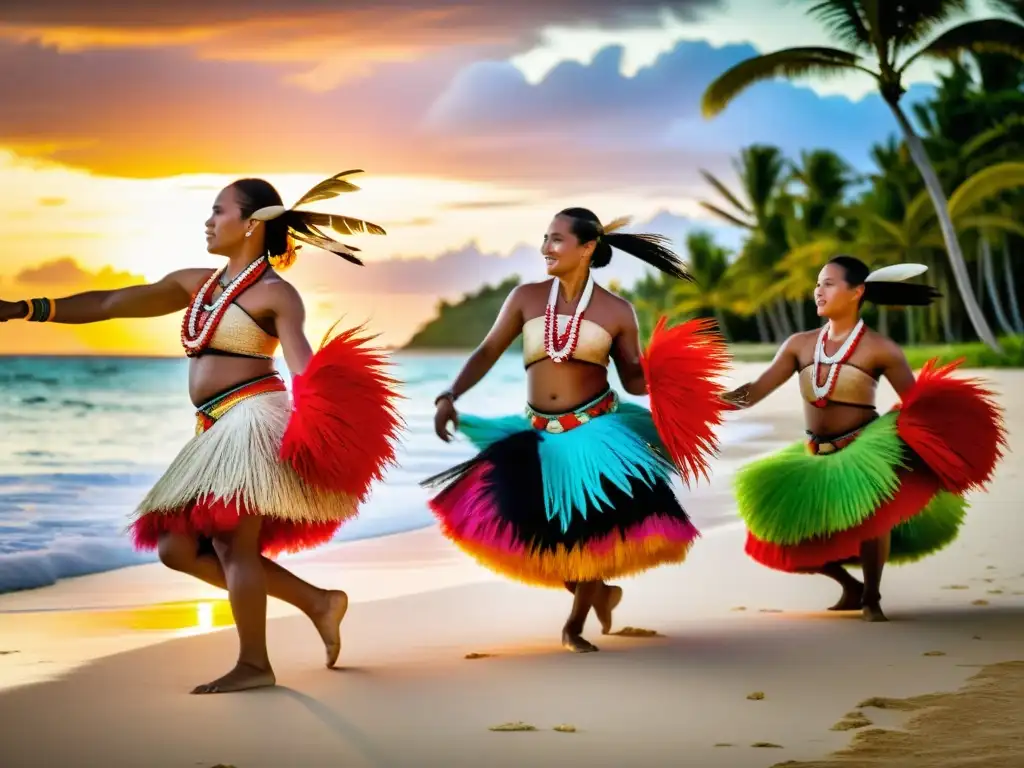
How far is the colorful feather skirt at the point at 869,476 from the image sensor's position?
5.22m

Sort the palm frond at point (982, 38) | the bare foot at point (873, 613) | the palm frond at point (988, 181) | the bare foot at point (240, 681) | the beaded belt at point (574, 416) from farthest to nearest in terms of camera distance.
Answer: the palm frond at point (988, 181), the palm frond at point (982, 38), the bare foot at point (873, 613), the beaded belt at point (574, 416), the bare foot at point (240, 681)

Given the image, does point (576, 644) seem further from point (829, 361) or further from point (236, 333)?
point (829, 361)

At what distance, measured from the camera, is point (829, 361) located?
5453mm

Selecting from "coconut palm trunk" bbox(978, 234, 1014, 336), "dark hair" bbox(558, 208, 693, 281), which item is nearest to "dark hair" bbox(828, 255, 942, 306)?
"dark hair" bbox(558, 208, 693, 281)

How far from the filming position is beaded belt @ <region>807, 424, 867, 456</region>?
17.8ft

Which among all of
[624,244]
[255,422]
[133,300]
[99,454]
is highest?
[624,244]

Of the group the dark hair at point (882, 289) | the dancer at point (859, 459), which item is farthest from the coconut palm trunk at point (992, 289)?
the dancer at point (859, 459)

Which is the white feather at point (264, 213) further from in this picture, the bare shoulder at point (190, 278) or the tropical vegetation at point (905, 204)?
the tropical vegetation at point (905, 204)

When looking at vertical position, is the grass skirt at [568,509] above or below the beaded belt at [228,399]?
below

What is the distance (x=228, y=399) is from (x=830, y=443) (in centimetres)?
229

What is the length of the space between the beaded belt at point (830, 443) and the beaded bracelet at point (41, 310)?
2651 millimetres

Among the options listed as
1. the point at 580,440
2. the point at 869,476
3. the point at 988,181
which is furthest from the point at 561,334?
the point at 988,181

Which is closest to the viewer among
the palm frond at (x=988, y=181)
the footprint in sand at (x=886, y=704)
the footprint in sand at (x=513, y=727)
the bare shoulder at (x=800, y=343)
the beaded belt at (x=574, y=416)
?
the footprint in sand at (x=513, y=727)

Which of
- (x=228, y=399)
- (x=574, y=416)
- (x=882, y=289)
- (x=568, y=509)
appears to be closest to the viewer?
(x=228, y=399)
